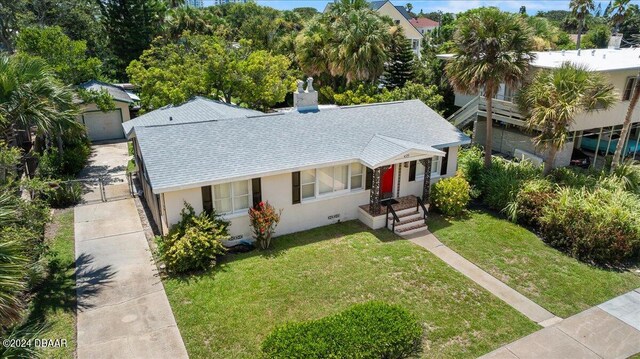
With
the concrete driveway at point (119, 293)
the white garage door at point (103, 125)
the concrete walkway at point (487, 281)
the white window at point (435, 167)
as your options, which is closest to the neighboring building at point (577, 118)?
the white window at point (435, 167)

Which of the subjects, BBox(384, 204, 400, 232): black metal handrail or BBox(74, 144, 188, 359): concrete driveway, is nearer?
BBox(74, 144, 188, 359): concrete driveway

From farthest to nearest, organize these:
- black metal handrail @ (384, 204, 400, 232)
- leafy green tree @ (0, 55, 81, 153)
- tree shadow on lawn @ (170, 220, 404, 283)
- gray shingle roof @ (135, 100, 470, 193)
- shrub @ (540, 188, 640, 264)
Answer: black metal handrail @ (384, 204, 400, 232), shrub @ (540, 188, 640, 264), gray shingle roof @ (135, 100, 470, 193), leafy green tree @ (0, 55, 81, 153), tree shadow on lawn @ (170, 220, 404, 283)

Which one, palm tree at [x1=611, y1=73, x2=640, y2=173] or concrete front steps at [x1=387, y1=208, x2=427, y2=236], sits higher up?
palm tree at [x1=611, y1=73, x2=640, y2=173]

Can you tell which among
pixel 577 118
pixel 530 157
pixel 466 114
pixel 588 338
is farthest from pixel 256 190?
pixel 577 118

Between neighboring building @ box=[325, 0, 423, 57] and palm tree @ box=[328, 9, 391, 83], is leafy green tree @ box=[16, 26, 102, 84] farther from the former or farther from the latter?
neighboring building @ box=[325, 0, 423, 57]

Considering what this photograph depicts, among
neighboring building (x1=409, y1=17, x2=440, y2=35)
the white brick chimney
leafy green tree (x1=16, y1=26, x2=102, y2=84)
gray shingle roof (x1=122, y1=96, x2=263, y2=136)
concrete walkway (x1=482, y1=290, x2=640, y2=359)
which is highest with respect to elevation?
neighboring building (x1=409, y1=17, x2=440, y2=35)

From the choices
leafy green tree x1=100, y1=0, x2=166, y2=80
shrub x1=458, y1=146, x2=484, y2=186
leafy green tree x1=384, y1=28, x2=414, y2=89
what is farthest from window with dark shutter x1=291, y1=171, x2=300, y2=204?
leafy green tree x1=100, y1=0, x2=166, y2=80

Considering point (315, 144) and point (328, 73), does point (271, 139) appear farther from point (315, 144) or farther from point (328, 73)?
point (328, 73)

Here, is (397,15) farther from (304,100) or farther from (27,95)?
(27,95)
